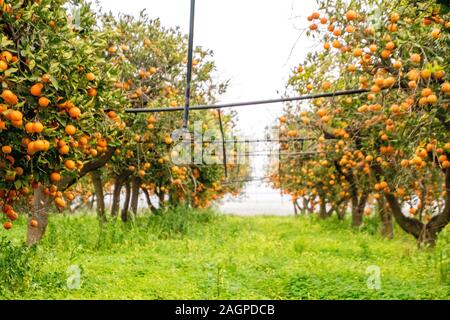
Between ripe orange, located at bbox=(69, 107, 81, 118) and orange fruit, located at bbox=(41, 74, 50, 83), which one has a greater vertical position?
orange fruit, located at bbox=(41, 74, 50, 83)

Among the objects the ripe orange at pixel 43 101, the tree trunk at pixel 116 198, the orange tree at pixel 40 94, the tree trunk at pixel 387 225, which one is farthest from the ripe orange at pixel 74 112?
the tree trunk at pixel 387 225

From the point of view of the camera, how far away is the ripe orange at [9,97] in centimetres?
355

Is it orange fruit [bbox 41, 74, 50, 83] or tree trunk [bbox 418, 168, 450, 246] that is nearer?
orange fruit [bbox 41, 74, 50, 83]

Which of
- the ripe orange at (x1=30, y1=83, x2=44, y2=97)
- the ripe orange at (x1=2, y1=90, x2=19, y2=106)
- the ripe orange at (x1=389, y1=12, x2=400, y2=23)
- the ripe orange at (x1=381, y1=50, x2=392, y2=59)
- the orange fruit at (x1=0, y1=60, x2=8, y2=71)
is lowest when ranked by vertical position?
the ripe orange at (x1=2, y1=90, x2=19, y2=106)

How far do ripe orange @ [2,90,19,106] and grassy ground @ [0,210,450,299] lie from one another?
271 centimetres

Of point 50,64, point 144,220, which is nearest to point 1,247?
point 50,64

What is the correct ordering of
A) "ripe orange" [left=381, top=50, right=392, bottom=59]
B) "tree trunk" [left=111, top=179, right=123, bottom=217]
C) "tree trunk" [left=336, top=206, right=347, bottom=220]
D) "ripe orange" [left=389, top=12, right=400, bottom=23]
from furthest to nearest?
"tree trunk" [left=336, top=206, right=347, bottom=220] < "tree trunk" [left=111, top=179, right=123, bottom=217] < "ripe orange" [left=381, top=50, right=392, bottom=59] < "ripe orange" [left=389, top=12, right=400, bottom=23]

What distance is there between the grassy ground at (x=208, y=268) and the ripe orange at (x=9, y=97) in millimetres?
2709

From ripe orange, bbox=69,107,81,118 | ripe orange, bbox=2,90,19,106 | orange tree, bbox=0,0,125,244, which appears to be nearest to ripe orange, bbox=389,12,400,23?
orange tree, bbox=0,0,125,244

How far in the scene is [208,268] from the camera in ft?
25.1

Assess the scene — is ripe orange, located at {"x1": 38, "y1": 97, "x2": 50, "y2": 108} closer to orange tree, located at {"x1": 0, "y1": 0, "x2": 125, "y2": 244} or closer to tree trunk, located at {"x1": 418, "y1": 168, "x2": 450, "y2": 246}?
orange tree, located at {"x1": 0, "y1": 0, "x2": 125, "y2": 244}

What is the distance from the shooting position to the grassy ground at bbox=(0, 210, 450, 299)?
6008 mm

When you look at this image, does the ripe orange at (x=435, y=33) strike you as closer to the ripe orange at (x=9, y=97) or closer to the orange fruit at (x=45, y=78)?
the orange fruit at (x=45, y=78)

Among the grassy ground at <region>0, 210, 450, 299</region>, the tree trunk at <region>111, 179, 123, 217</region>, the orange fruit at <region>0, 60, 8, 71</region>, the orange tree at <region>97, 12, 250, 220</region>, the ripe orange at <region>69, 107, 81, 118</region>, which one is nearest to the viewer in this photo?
the orange fruit at <region>0, 60, 8, 71</region>
